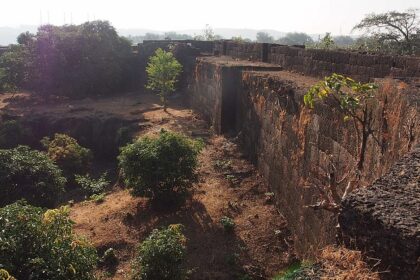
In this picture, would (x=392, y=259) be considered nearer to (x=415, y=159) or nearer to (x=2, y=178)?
(x=415, y=159)

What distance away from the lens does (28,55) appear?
20016mm

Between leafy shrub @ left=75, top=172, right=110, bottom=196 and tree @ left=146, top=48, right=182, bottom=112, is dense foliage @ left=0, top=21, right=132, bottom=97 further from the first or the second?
leafy shrub @ left=75, top=172, right=110, bottom=196

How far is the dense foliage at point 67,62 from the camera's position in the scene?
64.5 ft

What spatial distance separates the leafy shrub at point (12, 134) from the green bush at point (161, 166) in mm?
7869

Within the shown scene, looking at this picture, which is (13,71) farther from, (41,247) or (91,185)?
(41,247)

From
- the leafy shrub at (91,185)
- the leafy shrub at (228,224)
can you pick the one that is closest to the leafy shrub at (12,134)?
the leafy shrub at (91,185)

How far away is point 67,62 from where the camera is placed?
1995 cm

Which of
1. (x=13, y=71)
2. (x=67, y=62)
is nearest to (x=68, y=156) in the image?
(x=67, y=62)

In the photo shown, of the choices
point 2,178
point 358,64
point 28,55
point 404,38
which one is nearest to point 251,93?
point 358,64

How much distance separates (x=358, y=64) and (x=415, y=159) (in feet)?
18.5

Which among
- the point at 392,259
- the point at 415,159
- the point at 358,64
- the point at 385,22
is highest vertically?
the point at 385,22

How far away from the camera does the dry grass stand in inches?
81.8

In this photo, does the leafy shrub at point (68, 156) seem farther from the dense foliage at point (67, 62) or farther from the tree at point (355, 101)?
the tree at point (355, 101)

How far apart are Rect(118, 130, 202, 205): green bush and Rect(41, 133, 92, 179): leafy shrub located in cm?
453
